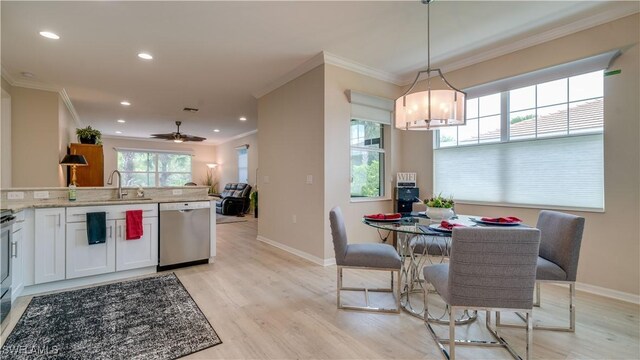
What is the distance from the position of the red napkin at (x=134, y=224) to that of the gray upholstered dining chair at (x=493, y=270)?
3.33 metres

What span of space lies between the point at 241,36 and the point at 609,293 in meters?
4.59

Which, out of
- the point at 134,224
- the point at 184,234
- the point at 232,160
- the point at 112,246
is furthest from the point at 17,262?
the point at 232,160

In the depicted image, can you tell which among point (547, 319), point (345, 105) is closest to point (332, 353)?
point (547, 319)

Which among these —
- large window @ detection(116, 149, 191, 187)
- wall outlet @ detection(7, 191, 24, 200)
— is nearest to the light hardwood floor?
wall outlet @ detection(7, 191, 24, 200)

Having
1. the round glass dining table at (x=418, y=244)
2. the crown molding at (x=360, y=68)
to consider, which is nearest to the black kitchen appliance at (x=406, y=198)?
the round glass dining table at (x=418, y=244)

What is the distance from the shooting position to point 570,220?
Answer: 213cm

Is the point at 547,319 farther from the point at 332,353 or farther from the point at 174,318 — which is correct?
the point at 174,318

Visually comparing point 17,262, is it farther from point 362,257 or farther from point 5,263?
point 362,257

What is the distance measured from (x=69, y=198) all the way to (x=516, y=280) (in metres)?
4.35

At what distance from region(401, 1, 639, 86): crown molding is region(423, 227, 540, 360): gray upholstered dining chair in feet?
8.73

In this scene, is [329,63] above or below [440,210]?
above

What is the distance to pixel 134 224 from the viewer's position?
3330 millimetres

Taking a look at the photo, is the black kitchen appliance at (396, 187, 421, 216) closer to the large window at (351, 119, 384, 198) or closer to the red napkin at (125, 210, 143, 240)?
the large window at (351, 119, 384, 198)

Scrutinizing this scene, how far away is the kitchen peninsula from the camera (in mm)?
2814
